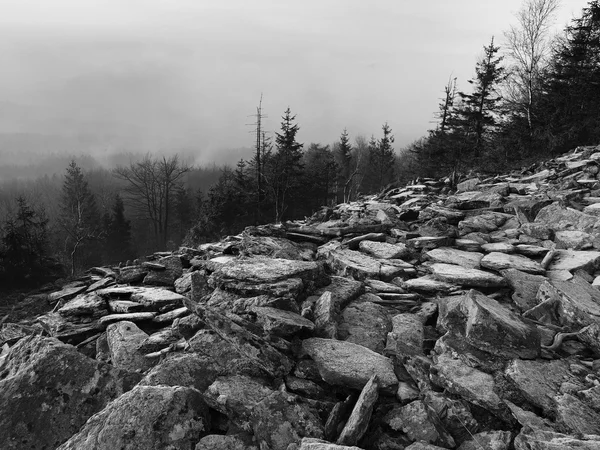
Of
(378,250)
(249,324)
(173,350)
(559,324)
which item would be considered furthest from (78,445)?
(378,250)

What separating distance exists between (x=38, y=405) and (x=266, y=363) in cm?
204

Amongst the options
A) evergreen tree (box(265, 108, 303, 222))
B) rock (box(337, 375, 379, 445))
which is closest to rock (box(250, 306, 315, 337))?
rock (box(337, 375, 379, 445))

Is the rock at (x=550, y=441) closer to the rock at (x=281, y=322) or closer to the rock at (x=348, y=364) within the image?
the rock at (x=348, y=364)

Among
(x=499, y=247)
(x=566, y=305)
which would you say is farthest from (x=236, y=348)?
(x=499, y=247)

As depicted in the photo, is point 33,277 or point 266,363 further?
point 33,277

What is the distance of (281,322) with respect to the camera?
12.3 ft

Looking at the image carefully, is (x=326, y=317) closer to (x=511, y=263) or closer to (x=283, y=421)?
(x=283, y=421)

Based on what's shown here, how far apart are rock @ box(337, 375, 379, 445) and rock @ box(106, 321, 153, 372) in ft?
8.22

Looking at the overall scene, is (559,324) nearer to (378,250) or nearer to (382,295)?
(382,295)

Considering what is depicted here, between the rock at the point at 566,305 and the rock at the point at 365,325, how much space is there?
179 cm

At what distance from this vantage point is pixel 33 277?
21.5 meters

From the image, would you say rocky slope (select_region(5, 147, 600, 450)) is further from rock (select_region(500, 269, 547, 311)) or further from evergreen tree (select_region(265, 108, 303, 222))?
evergreen tree (select_region(265, 108, 303, 222))

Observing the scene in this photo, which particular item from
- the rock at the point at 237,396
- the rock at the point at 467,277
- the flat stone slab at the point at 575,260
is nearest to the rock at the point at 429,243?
the rock at the point at 467,277

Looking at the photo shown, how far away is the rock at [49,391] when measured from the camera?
289cm
